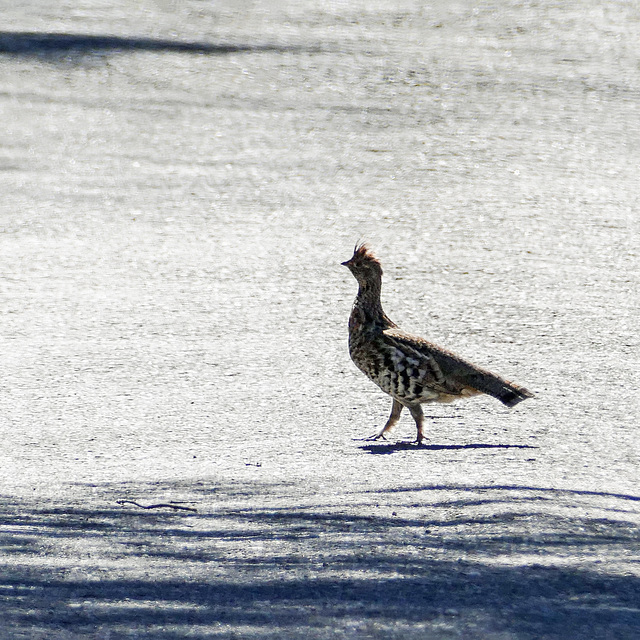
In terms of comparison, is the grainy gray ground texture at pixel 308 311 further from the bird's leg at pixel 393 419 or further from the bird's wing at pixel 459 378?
the bird's wing at pixel 459 378

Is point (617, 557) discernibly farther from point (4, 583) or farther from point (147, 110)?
point (147, 110)

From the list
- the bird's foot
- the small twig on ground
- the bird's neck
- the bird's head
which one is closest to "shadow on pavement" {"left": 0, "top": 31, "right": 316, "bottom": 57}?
the bird's head

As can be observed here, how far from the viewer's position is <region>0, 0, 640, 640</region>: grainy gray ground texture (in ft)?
15.1

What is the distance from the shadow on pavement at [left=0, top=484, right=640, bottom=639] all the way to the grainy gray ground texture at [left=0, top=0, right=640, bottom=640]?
20mm

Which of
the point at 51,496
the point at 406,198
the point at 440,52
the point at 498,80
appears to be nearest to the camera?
the point at 51,496

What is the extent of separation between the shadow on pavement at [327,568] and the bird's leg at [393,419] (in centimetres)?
149

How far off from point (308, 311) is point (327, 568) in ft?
21.6

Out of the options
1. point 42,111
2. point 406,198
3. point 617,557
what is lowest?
point 617,557

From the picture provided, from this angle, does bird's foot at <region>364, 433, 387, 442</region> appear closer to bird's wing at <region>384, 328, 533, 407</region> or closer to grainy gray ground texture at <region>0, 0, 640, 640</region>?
grainy gray ground texture at <region>0, 0, 640, 640</region>

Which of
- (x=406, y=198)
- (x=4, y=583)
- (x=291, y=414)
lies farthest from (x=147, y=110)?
(x=4, y=583)

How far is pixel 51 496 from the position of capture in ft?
19.6

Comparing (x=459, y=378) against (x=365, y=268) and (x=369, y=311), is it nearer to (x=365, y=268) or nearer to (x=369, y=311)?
(x=369, y=311)

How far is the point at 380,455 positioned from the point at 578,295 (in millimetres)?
5482

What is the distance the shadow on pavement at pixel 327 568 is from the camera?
4148 millimetres
